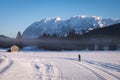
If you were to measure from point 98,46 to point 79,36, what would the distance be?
61.3ft

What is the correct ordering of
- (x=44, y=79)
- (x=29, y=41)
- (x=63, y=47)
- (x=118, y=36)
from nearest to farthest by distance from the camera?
(x=44, y=79) < (x=118, y=36) < (x=63, y=47) < (x=29, y=41)

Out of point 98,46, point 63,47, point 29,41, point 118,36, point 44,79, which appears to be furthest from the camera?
point 29,41

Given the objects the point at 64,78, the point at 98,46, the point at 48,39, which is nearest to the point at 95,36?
the point at 98,46

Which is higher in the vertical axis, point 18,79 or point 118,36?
point 118,36

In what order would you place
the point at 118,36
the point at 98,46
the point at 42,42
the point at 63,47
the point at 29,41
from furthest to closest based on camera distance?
1. the point at 29,41
2. the point at 42,42
3. the point at 63,47
4. the point at 98,46
5. the point at 118,36

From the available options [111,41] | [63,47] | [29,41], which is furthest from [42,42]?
[111,41]

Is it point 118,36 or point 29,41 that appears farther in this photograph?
point 29,41

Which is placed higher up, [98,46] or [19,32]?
[19,32]

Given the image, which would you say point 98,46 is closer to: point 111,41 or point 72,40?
point 111,41

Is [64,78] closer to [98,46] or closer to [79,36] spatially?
[98,46]

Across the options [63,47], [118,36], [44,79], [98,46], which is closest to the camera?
[44,79]

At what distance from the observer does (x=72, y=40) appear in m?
120

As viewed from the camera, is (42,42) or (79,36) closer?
(79,36)

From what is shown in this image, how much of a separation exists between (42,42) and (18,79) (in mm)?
110355
